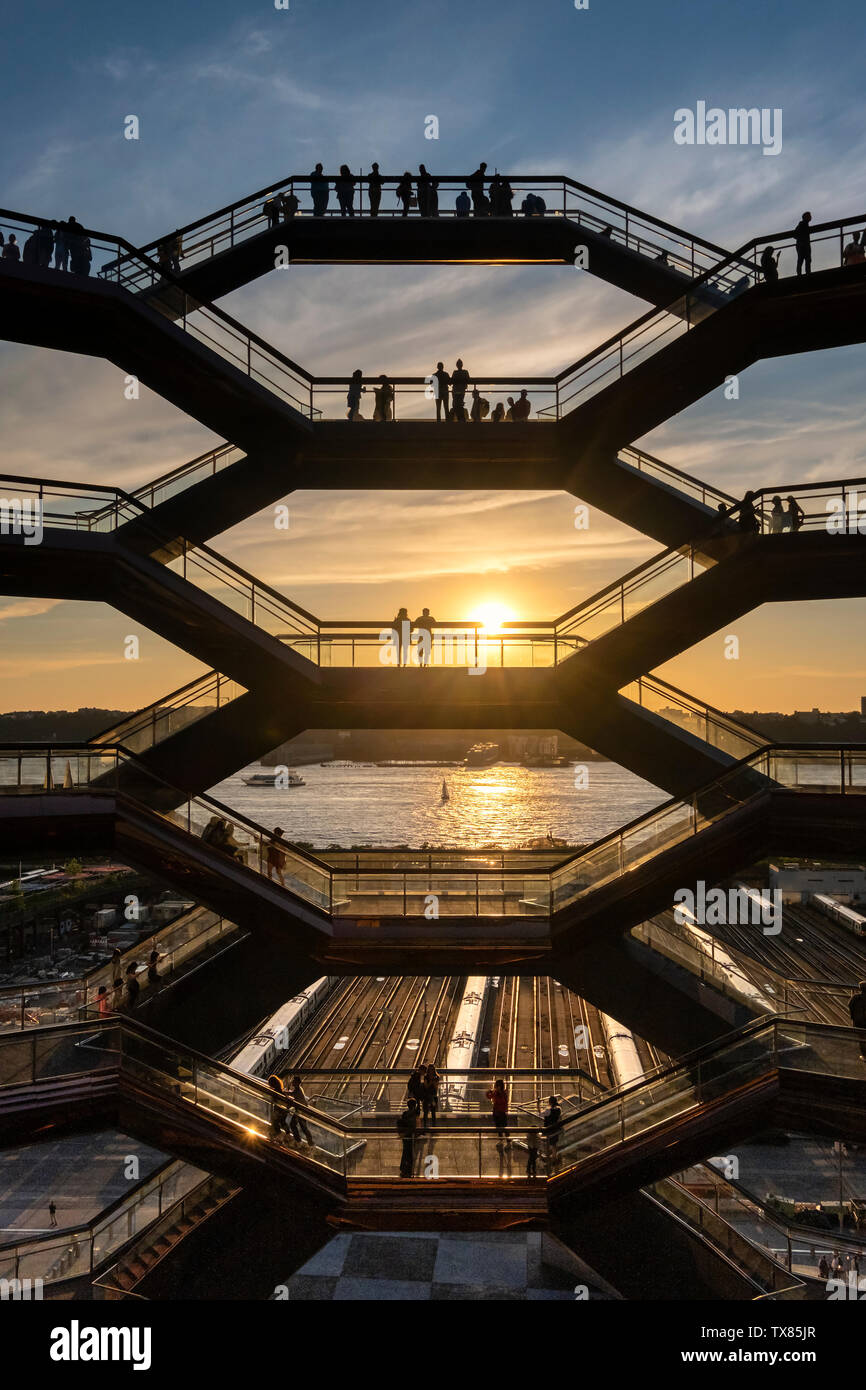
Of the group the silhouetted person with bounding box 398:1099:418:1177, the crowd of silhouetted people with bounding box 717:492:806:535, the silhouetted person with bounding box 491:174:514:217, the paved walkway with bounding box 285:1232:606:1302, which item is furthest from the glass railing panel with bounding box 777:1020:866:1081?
the silhouetted person with bounding box 491:174:514:217

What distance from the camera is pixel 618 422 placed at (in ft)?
51.8

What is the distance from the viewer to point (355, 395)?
52.4 ft

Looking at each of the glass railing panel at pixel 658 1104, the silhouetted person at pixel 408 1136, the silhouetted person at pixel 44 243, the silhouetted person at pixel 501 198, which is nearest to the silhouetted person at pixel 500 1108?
the silhouetted person at pixel 408 1136

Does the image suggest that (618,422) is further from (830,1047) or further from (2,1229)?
(2,1229)

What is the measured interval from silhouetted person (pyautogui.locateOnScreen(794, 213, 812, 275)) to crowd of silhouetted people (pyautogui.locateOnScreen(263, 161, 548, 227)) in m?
4.80

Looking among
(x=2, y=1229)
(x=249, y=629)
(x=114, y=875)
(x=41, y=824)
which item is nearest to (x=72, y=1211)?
(x=2, y=1229)

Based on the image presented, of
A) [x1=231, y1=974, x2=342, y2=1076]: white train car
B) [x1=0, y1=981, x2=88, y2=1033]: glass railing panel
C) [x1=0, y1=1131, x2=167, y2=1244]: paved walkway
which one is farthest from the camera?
[x1=231, y1=974, x2=342, y2=1076]: white train car

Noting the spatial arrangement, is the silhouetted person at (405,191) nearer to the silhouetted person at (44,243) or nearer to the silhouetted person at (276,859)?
the silhouetted person at (44,243)

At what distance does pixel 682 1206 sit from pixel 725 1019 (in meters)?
3.06

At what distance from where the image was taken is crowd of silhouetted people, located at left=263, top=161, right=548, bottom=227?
16266 millimetres

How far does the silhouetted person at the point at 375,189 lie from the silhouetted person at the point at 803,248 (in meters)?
7.26

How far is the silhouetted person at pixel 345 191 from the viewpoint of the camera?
16156 millimetres

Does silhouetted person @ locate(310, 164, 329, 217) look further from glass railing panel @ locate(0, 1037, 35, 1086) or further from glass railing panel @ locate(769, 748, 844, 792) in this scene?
glass railing panel @ locate(0, 1037, 35, 1086)

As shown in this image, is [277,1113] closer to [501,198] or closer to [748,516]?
[748,516]
